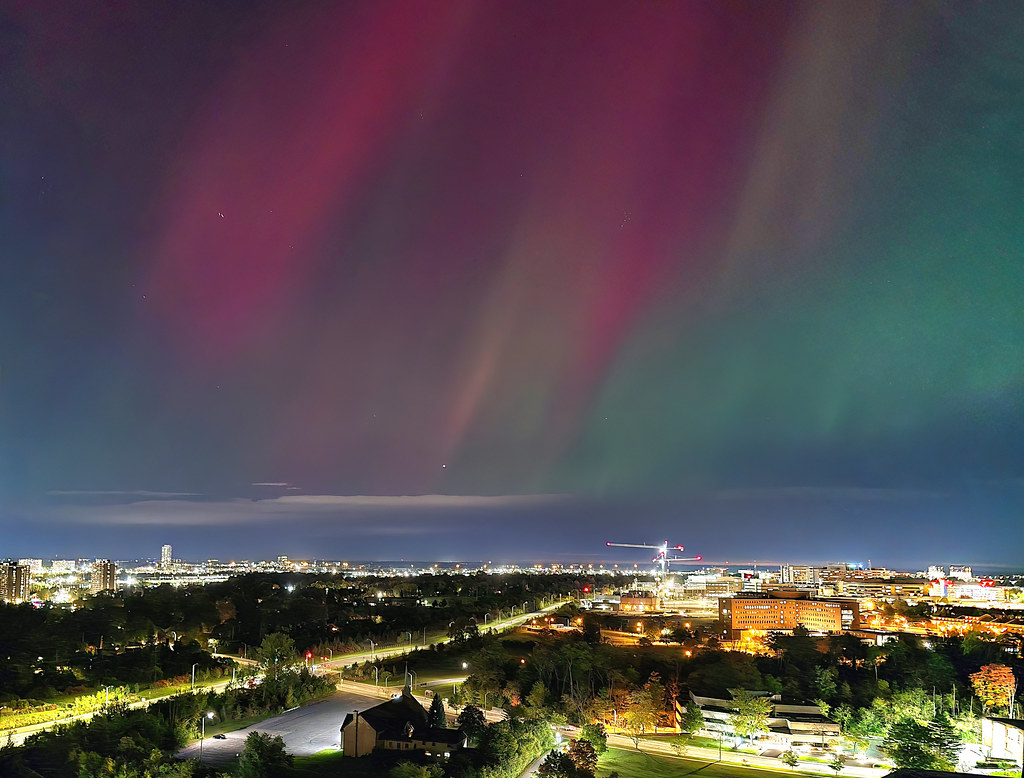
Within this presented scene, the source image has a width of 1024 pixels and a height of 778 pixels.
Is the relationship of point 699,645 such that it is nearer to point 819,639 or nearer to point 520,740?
point 819,639

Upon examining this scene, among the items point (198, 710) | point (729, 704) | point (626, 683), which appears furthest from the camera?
point (626, 683)

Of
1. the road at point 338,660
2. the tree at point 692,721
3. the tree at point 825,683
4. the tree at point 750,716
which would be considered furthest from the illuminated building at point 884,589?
the tree at point 692,721

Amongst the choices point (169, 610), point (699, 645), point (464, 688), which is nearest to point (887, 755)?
point (464, 688)

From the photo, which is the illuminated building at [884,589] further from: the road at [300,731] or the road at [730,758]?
the road at [300,731]

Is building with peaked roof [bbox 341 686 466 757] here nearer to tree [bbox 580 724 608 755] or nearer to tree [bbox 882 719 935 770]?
Answer: tree [bbox 580 724 608 755]

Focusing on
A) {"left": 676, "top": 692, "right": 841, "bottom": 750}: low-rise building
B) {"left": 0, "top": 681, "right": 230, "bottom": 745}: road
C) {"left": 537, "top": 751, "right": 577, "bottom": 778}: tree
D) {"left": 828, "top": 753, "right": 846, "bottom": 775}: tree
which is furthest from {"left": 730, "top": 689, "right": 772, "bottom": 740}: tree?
{"left": 0, "top": 681, "right": 230, "bottom": 745}: road

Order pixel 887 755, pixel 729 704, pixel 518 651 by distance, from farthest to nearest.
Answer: pixel 518 651 < pixel 729 704 < pixel 887 755

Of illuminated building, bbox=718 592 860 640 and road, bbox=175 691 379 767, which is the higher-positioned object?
road, bbox=175 691 379 767

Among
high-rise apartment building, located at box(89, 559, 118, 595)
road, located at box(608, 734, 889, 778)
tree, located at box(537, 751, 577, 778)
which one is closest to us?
tree, located at box(537, 751, 577, 778)
